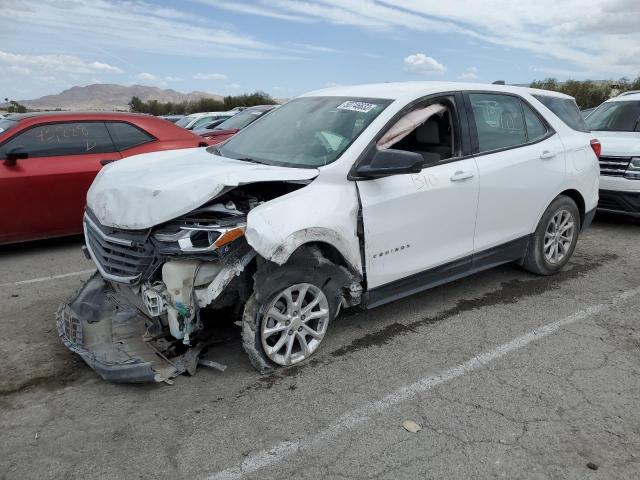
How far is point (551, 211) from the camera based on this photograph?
5.04m

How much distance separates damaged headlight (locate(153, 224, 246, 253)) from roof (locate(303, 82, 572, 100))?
1.71 meters

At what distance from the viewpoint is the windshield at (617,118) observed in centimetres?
797

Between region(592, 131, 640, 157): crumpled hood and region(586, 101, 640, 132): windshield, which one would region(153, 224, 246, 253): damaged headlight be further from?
region(586, 101, 640, 132): windshield

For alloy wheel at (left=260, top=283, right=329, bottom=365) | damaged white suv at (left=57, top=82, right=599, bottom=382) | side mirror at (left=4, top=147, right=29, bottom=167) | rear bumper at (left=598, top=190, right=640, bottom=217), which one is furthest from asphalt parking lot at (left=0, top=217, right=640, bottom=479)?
rear bumper at (left=598, top=190, right=640, bottom=217)

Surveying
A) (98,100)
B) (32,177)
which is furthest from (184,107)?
(98,100)

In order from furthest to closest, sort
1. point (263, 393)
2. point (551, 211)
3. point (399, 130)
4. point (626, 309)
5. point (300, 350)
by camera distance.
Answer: point (551, 211), point (626, 309), point (399, 130), point (300, 350), point (263, 393)

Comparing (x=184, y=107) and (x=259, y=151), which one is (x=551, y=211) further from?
(x=184, y=107)

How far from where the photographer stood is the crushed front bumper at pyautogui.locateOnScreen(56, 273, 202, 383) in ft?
10.5

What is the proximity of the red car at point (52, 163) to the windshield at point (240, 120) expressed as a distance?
550 centimetres

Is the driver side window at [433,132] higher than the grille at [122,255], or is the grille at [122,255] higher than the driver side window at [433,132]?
the driver side window at [433,132]

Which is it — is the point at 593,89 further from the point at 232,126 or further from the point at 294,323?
Answer: the point at 294,323

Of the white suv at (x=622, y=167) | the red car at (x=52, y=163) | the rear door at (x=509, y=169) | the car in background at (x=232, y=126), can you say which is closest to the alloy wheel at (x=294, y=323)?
the rear door at (x=509, y=169)

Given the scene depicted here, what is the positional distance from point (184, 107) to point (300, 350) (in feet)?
153

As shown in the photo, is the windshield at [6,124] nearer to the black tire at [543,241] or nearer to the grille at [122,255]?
the grille at [122,255]
